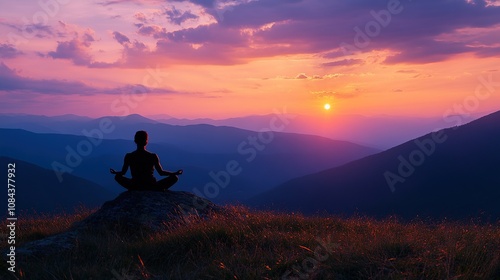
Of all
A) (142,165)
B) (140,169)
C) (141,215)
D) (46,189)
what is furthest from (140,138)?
(46,189)

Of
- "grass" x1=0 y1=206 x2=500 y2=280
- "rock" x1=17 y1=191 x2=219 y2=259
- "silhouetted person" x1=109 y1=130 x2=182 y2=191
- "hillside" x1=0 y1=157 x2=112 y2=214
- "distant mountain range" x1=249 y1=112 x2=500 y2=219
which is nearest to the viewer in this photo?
"grass" x1=0 y1=206 x2=500 y2=280

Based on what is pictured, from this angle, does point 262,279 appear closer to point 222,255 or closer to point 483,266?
point 222,255

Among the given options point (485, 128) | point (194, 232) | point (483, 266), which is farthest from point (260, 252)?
point (485, 128)

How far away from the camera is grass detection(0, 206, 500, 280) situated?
5.43 m

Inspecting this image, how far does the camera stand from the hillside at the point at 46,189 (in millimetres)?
139000

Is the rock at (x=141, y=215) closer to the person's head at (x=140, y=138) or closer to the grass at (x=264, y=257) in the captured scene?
the grass at (x=264, y=257)

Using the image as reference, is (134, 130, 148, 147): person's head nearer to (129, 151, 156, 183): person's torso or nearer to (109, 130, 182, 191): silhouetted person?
(109, 130, 182, 191): silhouetted person

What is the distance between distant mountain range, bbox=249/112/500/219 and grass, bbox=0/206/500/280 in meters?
102

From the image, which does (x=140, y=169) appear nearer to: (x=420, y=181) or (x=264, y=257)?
(x=264, y=257)

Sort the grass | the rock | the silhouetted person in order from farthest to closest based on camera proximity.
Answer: the silhouetted person, the rock, the grass

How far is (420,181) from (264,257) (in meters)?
138

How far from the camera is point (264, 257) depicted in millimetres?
6207

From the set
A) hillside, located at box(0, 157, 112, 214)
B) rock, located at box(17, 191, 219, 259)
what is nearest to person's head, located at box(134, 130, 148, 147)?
rock, located at box(17, 191, 219, 259)

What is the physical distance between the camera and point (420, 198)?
12038cm
